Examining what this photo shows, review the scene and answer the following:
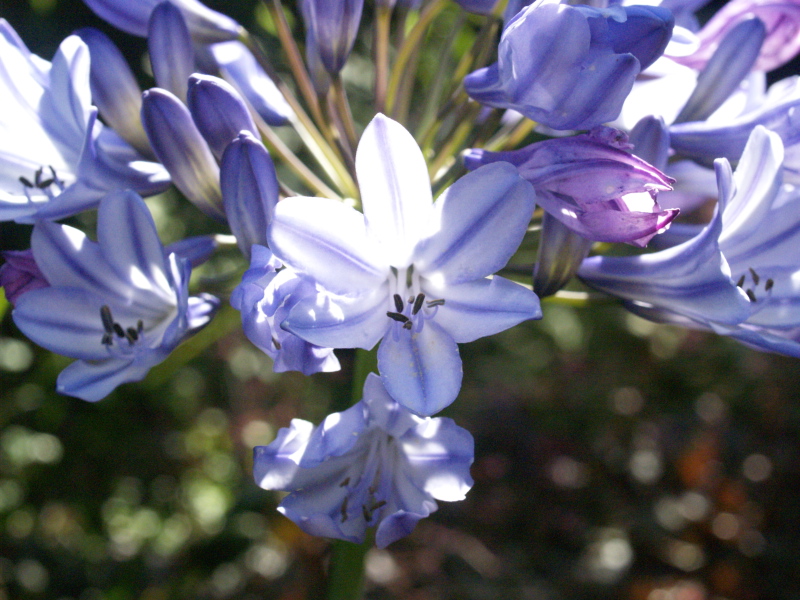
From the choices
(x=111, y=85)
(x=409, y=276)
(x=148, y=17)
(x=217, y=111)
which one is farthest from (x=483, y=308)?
(x=148, y=17)

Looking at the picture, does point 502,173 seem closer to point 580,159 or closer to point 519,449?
point 580,159

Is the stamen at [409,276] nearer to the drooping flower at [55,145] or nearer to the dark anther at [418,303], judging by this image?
the dark anther at [418,303]

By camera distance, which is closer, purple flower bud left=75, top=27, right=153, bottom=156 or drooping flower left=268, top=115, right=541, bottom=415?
drooping flower left=268, top=115, right=541, bottom=415

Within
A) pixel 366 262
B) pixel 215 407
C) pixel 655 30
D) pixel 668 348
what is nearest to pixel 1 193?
pixel 366 262

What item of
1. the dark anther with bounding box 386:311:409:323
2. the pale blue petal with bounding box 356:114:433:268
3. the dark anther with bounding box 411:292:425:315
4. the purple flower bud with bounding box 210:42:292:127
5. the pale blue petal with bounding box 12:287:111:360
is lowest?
the pale blue petal with bounding box 12:287:111:360

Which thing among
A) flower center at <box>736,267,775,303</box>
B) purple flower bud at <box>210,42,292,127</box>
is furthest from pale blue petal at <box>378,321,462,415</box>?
purple flower bud at <box>210,42,292,127</box>

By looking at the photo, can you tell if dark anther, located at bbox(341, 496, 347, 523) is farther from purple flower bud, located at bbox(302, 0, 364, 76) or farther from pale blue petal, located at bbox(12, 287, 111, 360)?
purple flower bud, located at bbox(302, 0, 364, 76)

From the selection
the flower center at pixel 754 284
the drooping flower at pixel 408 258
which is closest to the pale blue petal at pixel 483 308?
the drooping flower at pixel 408 258
